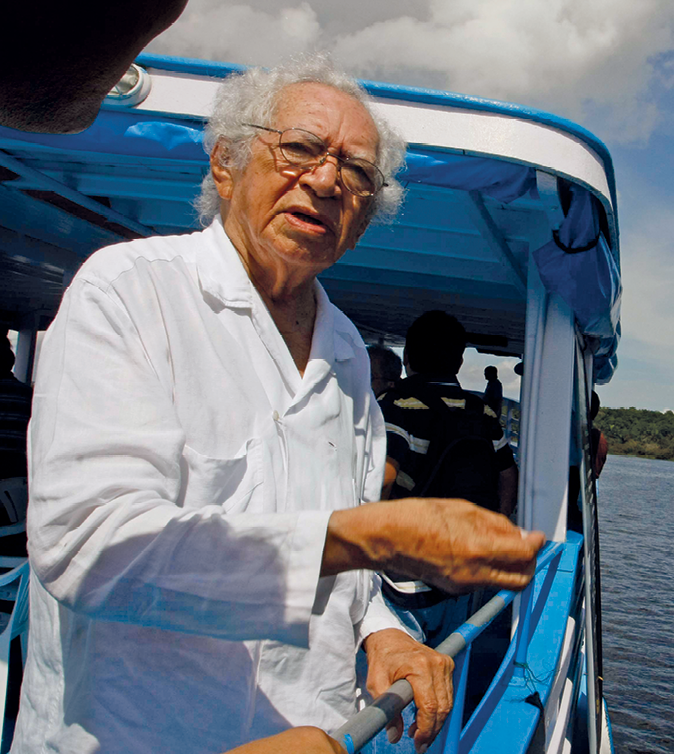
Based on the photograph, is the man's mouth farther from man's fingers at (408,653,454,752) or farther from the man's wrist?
man's fingers at (408,653,454,752)

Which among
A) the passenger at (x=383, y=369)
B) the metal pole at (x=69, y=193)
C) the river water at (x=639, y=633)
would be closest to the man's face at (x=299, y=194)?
the metal pole at (x=69, y=193)

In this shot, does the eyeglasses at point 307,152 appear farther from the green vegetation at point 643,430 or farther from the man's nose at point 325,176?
the green vegetation at point 643,430

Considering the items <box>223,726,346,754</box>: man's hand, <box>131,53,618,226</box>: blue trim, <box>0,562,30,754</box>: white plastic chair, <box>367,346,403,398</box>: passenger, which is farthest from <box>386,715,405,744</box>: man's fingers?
<box>367,346,403,398</box>: passenger

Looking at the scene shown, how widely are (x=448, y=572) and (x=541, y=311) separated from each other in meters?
2.68

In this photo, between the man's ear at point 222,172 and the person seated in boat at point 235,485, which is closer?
the person seated in boat at point 235,485

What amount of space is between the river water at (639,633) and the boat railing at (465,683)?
5.53 m

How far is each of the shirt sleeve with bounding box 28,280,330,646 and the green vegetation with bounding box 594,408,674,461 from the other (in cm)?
8469

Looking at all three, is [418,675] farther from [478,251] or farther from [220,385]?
[478,251]

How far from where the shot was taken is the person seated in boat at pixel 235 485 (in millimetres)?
798

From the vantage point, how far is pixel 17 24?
53 cm

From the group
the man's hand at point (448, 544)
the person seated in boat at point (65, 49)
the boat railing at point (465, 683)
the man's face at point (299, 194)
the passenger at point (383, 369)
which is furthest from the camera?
the passenger at point (383, 369)

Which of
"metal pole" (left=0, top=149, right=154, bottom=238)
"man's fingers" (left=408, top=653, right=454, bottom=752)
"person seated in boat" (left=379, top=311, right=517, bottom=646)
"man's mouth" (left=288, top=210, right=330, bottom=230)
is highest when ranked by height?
"metal pole" (left=0, top=149, right=154, bottom=238)

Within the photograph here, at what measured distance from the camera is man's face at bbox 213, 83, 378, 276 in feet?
4.57

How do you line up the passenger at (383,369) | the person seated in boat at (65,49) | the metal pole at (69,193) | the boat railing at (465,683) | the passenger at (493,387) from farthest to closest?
1. the passenger at (493,387)
2. the passenger at (383,369)
3. the metal pole at (69,193)
4. the boat railing at (465,683)
5. the person seated in boat at (65,49)
